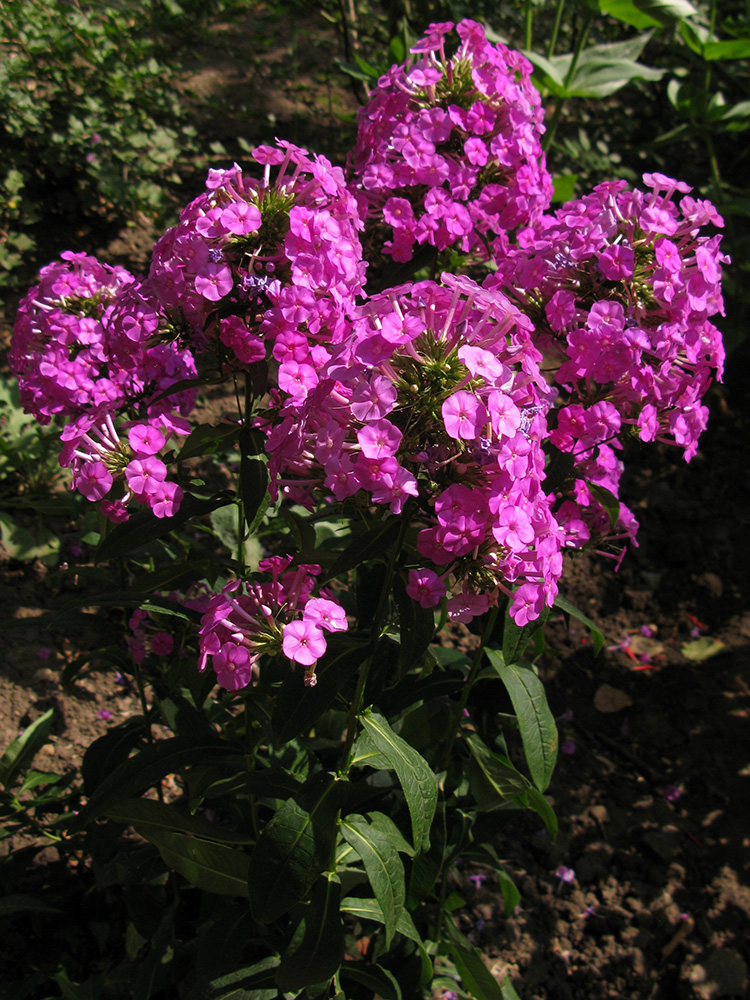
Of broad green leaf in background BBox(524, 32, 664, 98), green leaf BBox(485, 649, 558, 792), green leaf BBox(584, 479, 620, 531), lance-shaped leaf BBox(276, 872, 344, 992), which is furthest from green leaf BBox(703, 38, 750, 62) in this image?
lance-shaped leaf BBox(276, 872, 344, 992)

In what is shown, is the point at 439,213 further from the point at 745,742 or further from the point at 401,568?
the point at 745,742

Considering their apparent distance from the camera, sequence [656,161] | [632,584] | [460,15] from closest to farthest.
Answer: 1. [632,584]
2. [460,15]
3. [656,161]

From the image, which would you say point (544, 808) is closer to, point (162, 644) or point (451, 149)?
point (162, 644)


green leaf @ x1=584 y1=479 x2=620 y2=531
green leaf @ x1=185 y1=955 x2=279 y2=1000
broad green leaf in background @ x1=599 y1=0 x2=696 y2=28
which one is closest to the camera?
green leaf @ x1=185 y1=955 x2=279 y2=1000

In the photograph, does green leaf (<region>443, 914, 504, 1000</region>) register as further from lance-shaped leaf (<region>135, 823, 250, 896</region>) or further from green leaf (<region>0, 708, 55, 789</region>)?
green leaf (<region>0, 708, 55, 789</region>)

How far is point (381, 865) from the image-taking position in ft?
5.54

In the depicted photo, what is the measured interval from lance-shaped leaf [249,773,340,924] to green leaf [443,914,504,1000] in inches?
34.5

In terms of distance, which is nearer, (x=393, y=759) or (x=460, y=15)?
(x=393, y=759)

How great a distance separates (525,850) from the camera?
312 cm

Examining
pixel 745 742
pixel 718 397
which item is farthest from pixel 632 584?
pixel 718 397

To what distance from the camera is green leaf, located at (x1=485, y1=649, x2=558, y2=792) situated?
1.83 meters

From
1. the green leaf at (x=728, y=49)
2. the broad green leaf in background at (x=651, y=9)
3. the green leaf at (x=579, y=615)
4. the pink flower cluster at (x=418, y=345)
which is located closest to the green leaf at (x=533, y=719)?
the green leaf at (x=579, y=615)

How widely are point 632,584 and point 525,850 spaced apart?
1.68 meters

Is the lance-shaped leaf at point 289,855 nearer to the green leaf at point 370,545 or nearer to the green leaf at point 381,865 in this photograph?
the green leaf at point 381,865
